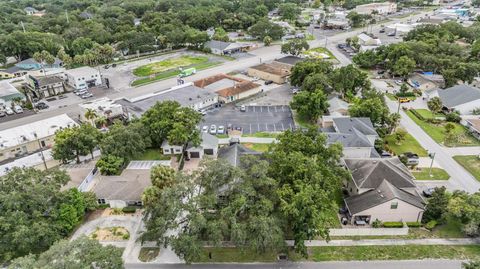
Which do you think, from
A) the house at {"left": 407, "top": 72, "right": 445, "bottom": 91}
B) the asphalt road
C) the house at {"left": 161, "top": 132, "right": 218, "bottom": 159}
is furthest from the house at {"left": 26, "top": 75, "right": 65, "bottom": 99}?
the house at {"left": 407, "top": 72, "right": 445, "bottom": 91}

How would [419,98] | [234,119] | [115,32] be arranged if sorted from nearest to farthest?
[234,119] < [419,98] < [115,32]

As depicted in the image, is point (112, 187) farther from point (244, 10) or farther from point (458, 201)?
point (244, 10)

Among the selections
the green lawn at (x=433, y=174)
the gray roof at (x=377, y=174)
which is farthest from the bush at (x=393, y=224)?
the green lawn at (x=433, y=174)

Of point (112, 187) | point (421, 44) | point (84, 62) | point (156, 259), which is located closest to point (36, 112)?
point (84, 62)

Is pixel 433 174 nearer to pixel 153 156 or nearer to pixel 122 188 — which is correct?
pixel 153 156

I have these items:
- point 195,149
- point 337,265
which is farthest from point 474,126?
point 195,149

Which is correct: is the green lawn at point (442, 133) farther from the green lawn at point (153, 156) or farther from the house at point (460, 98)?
the green lawn at point (153, 156)
